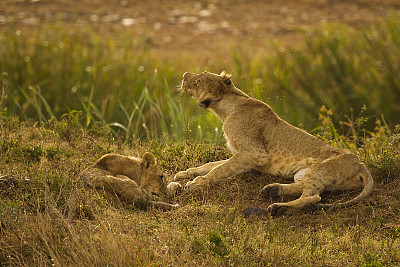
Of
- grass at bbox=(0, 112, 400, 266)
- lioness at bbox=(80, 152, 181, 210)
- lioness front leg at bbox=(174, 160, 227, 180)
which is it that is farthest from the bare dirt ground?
lioness at bbox=(80, 152, 181, 210)

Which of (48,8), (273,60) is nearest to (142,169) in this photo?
(273,60)

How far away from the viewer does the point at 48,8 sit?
68.2ft

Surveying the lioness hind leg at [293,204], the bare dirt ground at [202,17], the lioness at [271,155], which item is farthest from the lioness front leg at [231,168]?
the bare dirt ground at [202,17]

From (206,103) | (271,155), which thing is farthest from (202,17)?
(271,155)

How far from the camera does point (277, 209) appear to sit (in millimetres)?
6387

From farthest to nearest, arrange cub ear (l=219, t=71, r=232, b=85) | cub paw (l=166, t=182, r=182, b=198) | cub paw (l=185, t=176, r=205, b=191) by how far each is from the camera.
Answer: cub ear (l=219, t=71, r=232, b=85), cub paw (l=185, t=176, r=205, b=191), cub paw (l=166, t=182, r=182, b=198)

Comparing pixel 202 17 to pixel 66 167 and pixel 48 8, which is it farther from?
pixel 66 167

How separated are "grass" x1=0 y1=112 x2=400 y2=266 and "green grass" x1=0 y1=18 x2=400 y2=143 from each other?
3.80 meters

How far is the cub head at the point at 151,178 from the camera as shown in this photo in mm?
6723

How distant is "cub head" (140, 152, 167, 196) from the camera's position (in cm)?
672

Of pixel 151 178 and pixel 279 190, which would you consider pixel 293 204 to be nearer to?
pixel 279 190

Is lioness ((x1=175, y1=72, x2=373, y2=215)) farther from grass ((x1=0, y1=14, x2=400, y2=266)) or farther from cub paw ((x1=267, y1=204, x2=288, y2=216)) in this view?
grass ((x1=0, y1=14, x2=400, y2=266))

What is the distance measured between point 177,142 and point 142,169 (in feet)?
7.12

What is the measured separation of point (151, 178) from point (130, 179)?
0.29 m
